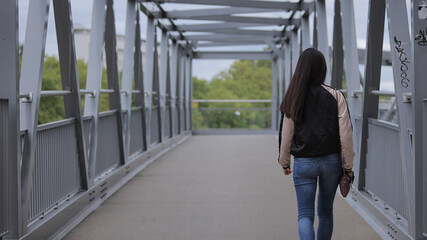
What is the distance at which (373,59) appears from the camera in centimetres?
554

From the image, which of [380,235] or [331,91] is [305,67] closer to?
[331,91]

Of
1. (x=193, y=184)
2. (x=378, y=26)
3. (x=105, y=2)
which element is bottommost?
(x=193, y=184)

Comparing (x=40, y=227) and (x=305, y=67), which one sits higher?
(x=305, y=67)

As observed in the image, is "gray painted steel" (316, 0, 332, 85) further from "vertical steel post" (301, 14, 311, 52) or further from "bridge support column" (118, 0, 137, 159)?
"vertical steel post" (301, 14, 311, 52)

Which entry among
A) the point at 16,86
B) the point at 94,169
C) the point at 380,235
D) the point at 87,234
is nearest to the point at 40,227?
the point at 87,234

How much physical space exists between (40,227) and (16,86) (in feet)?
3.73

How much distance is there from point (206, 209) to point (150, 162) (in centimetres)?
465

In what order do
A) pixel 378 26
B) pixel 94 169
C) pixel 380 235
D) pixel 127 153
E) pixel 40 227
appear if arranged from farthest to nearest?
pixel 127 153
pixel 94 169
pixel 378 26
pixel 380 235
pixel 40 227

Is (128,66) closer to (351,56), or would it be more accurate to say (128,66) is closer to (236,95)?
(351,56)

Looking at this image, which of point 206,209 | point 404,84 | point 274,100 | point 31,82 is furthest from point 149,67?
point 274,100

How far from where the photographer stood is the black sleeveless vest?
3473 mm

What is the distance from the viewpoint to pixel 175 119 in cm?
1725

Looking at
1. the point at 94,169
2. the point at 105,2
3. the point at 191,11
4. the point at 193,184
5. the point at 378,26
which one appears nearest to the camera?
the point at 378,26

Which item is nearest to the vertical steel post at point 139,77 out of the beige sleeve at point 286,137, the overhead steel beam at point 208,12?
the overhead steel beam at point 208,12
